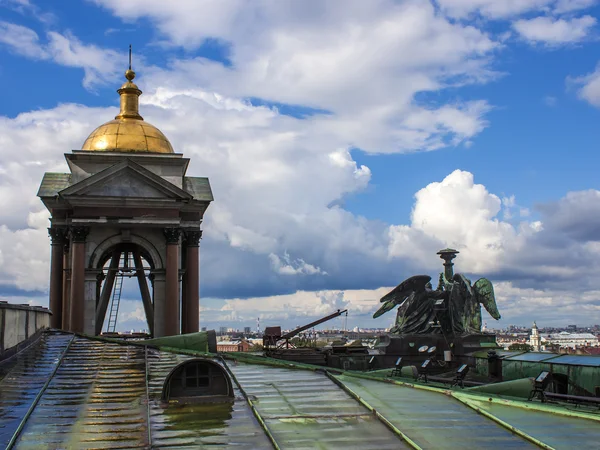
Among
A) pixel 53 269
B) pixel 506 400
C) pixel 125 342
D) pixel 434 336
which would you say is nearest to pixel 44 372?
pixel 125 342

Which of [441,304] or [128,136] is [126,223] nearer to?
[128,136]

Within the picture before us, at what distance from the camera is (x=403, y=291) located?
5259 centimetres

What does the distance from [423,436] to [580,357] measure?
18712 millimetres

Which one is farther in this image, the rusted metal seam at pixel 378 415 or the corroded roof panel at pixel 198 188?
the corroded roof panel at pixel 198 188

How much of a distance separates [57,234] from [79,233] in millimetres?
3944

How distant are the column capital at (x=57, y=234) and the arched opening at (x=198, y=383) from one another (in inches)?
1157

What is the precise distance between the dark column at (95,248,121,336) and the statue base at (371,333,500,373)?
702 inches

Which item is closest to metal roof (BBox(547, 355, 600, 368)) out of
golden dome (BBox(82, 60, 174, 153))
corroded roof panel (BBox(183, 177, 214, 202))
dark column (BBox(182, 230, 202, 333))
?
dark column (BBox(182, 230, 202, 333))

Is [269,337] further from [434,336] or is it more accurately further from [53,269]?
[53,269]

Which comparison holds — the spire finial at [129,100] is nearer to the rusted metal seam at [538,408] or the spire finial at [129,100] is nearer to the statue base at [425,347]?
the statue base at [425,347]

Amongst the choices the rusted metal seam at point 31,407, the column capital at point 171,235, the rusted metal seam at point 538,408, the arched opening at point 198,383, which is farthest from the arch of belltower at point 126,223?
the rusted metal seam at point 538,408

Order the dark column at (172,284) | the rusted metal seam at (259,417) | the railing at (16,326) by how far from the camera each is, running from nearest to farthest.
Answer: the rusted metal seam at (259,417)
the railing at (16,326)
the dark column at (172,284)

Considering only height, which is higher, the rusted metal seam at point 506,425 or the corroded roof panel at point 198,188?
the corroded roof panel at point 198,188

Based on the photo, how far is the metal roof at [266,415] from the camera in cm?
1725
